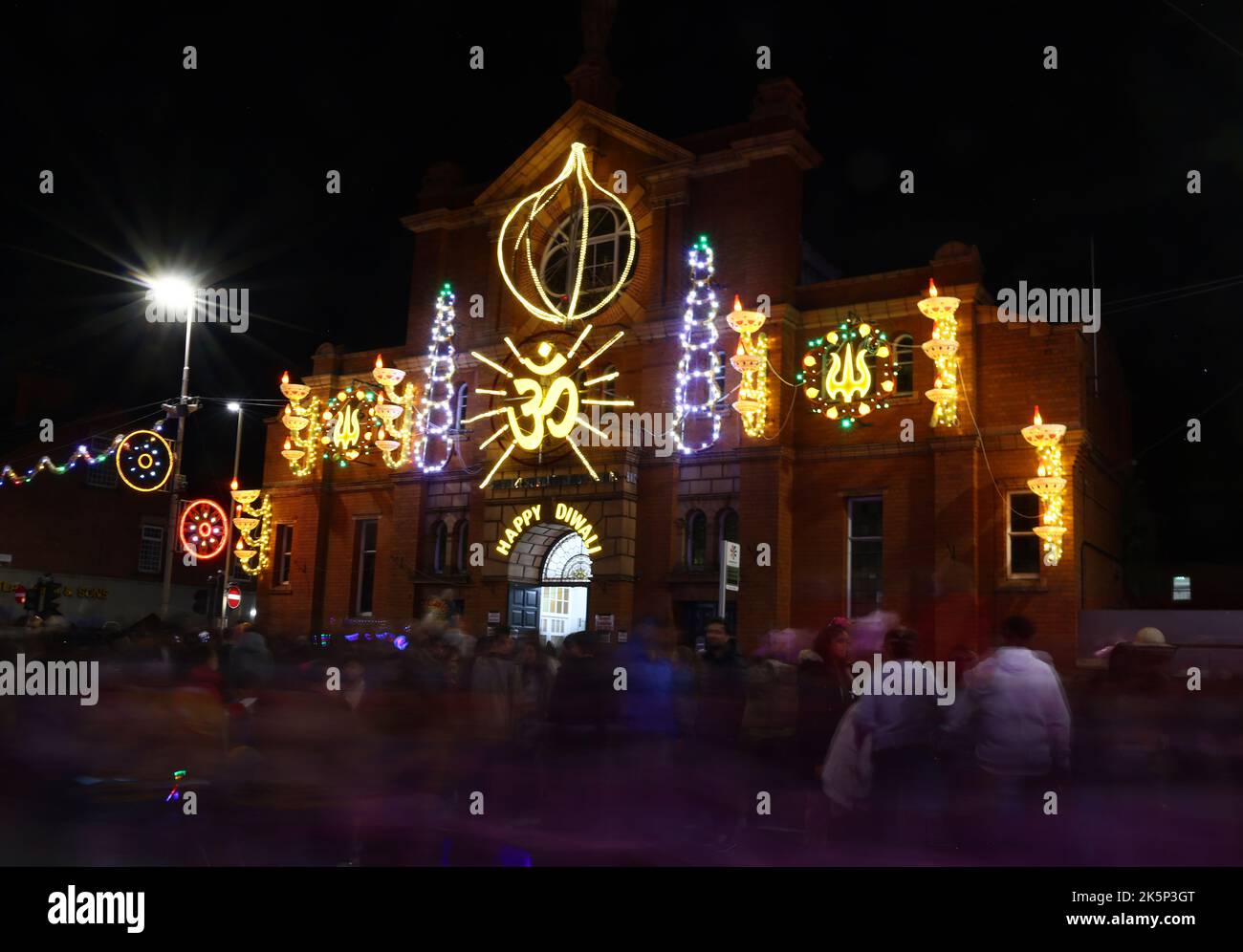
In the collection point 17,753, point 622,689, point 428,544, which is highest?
point 428,544

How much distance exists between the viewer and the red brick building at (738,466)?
21.5 meters

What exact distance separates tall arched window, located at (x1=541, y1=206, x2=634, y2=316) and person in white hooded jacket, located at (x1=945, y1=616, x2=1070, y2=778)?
20028 millimetres

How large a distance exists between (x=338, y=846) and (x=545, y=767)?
6.63ft

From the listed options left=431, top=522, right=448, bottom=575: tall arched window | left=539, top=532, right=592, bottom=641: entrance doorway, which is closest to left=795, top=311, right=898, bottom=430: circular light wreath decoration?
left=539, top=532, right=592, bottom=641: entrance doorway

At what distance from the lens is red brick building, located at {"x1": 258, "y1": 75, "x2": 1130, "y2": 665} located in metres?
21.5

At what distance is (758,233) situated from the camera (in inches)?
969

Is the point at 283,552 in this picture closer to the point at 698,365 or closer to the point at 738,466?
the point at 698,365

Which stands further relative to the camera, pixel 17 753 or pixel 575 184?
pixel 575 184

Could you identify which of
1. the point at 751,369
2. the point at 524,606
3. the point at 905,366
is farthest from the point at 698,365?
the point at 524,606

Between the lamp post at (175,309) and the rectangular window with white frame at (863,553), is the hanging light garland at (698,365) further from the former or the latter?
the lamp post at (175,309)
